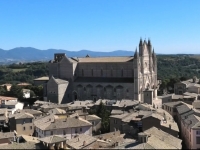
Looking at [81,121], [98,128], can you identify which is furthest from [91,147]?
[98,128]

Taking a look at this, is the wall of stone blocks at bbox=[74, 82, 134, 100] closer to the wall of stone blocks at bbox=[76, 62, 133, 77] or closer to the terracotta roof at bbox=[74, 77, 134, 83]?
the terracotta roof at bbox=[74, 77, 134, 83]

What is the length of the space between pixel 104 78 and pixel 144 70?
8.47m

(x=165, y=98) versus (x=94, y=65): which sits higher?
(x=94, y=65)

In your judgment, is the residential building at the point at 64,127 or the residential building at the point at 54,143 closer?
the residential building at the point at 54,143

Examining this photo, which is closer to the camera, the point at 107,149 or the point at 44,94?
the point at 107,149

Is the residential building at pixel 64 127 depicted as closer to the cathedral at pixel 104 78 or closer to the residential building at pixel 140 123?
the residential building at pixel 140 123

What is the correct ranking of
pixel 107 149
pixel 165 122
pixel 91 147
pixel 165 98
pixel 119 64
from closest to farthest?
pixel 107 149 → pixel 91 147 → pixel 165 122 → pixel 165 98 → pixel 119 64

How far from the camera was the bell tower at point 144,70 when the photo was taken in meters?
68.1

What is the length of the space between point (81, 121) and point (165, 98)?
85.1ft

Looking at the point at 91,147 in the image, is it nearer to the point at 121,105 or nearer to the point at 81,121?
the point at 81,121

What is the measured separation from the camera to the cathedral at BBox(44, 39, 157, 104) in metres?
69.3

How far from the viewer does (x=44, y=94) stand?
7506 centimetres

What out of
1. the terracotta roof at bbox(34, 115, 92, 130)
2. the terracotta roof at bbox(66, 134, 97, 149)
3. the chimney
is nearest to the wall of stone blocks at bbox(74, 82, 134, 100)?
the terracotta roof at bbox(34, 115, 92, 130)

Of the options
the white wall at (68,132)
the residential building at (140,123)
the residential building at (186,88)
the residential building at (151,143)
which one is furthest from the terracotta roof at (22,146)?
the residential building at (186,88)
